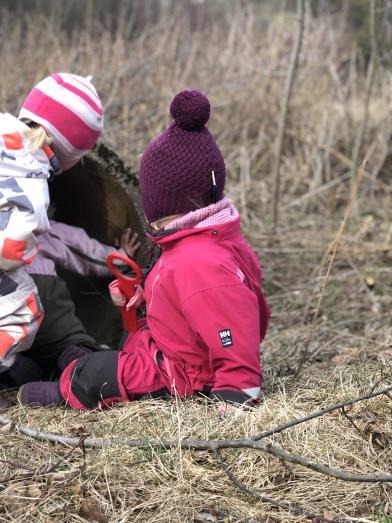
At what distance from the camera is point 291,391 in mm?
2945

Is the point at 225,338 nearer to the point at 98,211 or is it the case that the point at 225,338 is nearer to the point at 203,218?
the point at 203,218

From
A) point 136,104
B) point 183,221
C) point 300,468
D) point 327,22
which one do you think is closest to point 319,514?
point 300,468

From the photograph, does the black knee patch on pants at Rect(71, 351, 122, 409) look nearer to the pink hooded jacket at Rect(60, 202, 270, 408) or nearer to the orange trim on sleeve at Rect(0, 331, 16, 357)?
the pink hooded jacket at Rect(60, 202, 270, 408)

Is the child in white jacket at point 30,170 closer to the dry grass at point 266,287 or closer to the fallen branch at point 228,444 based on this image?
the dry grass at point 266,287

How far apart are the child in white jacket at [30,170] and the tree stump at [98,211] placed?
30 cm

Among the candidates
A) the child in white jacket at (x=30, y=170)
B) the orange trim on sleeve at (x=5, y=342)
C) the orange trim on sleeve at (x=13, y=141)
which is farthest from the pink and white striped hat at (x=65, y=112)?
the orange trim on sleeve at (x=5, y=342)

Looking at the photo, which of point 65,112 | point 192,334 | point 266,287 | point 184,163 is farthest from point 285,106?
point 192,334

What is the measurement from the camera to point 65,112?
324 centimetres

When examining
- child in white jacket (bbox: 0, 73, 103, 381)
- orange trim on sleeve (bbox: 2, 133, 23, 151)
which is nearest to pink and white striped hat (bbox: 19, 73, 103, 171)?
child in white jacket (bbox: 0, 73, 103, 381)

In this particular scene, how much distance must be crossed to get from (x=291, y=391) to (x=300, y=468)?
678mm

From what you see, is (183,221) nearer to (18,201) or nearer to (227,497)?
(18,201)

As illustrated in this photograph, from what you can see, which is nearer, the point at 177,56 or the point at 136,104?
the point at 136,104

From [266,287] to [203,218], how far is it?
8.37 feet

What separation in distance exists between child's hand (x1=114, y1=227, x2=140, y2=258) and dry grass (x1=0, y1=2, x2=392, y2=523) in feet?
3.10
